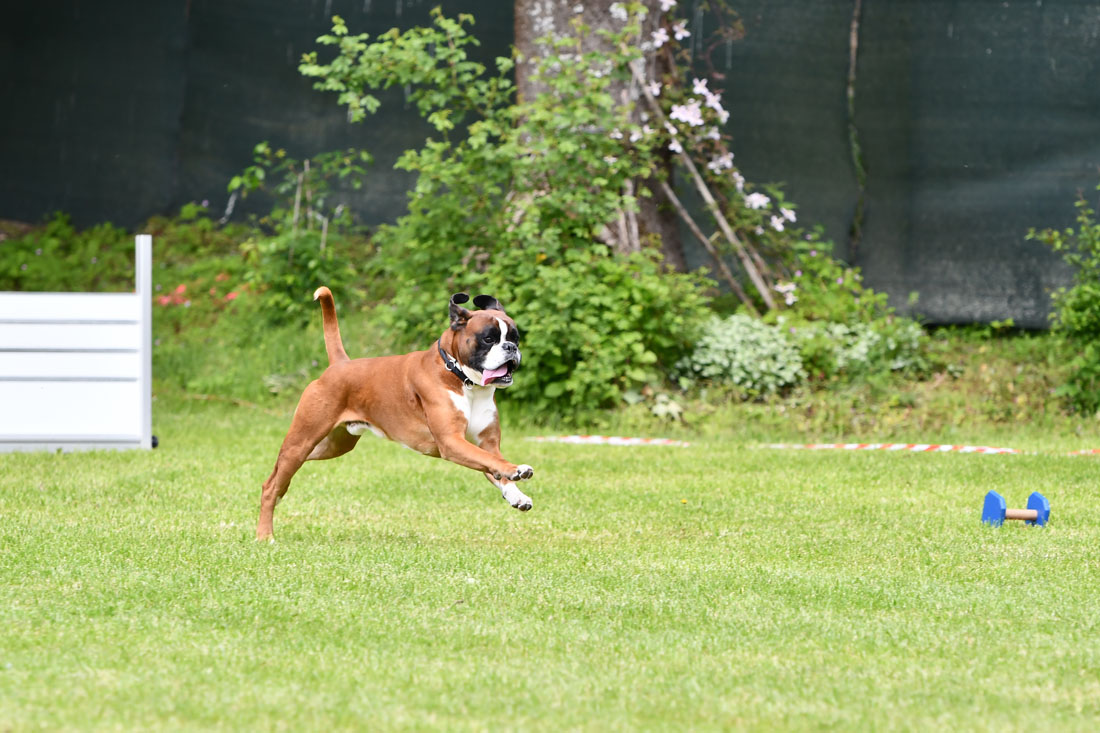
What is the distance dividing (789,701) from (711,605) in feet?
3.85

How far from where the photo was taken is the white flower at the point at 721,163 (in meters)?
11.8

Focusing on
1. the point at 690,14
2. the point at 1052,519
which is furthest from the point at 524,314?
Result: the point at 1052,519

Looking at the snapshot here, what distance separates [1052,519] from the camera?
6.95m

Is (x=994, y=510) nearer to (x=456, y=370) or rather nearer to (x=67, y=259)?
(x=456, y=370)

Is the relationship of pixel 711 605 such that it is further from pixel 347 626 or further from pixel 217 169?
pixel 217 169

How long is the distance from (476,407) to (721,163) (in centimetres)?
645

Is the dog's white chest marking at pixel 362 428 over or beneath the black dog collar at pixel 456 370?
beneath

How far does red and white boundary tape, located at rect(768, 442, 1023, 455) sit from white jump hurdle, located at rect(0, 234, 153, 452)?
175 inches

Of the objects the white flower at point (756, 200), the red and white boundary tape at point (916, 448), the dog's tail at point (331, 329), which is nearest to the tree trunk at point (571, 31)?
the white flower at point (756, 200)

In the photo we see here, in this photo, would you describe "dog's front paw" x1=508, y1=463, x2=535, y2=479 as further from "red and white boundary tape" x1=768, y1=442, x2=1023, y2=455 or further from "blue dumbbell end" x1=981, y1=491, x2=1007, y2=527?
"red and white boundary tape" x1=768, y1=442, x2=1023, y2=455

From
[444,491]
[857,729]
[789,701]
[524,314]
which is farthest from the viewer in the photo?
[524,314]

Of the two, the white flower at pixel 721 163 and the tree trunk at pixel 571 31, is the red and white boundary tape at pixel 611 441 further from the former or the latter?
the white flower at pixel 721 163

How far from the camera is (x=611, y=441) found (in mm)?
10055

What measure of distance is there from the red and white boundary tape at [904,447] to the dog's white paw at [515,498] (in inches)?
180
